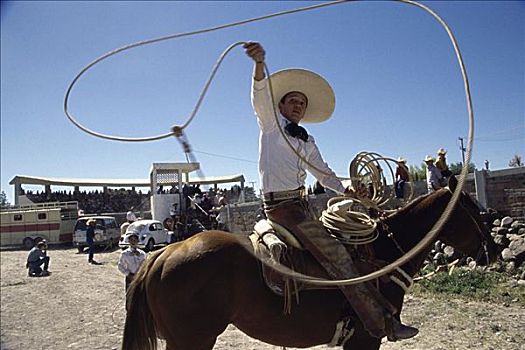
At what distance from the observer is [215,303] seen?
11.8 ft

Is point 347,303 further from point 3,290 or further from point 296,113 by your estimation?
point 3,290

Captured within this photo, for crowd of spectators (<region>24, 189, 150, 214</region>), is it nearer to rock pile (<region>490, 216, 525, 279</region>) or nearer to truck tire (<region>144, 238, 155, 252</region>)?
truck tire (<region>144, 238, 155, 252</region>)

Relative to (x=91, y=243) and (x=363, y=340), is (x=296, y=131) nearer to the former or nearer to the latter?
(x=363, y=340)

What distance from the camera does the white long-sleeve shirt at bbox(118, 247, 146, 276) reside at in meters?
8.26

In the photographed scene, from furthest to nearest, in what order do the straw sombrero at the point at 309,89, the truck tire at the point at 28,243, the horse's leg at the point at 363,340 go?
1. the truck tire at the point at 28,243
2. the straw sombrero at the point at 309,89
3. the horse's leg at the point at 363,340

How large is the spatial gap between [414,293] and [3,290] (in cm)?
1175

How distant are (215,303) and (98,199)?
1375 inches

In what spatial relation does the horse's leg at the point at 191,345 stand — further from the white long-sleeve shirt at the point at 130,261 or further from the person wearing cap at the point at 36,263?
the person wearing cap at the point at 36,263

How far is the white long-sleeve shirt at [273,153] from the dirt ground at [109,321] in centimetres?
304

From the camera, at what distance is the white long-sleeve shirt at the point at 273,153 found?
12.4 ft

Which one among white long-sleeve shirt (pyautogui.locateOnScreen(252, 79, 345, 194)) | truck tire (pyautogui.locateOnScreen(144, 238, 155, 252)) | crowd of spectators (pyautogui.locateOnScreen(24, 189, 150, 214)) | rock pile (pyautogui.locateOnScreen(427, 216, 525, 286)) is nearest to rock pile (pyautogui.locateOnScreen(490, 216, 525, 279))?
rock pile (pyautogui.locateOnScreen(427, 216, 525, 286))

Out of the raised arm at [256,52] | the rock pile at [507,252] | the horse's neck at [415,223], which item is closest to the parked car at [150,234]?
the rock pile at [507,252]

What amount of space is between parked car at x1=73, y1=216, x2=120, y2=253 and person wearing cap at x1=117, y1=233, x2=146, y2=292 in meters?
17.1

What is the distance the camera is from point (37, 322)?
9164 mm
